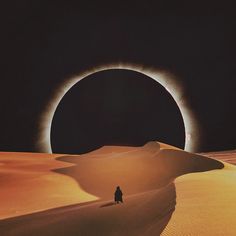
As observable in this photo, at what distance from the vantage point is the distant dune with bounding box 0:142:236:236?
3.57 m

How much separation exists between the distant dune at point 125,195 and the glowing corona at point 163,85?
4802mm

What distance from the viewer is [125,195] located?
7.78 metres

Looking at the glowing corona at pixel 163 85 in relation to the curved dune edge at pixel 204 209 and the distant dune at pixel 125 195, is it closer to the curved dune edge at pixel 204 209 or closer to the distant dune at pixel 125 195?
the distant dune at pixel 125 195

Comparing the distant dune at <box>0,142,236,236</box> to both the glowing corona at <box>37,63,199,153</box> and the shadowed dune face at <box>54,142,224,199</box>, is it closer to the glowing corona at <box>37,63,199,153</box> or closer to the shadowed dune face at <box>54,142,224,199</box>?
the shadowed dune face at <box>54,142,224,199</box>

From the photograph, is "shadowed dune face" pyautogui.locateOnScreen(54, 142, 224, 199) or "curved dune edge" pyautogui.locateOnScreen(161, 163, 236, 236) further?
"shadowed dune face" pyautogui.locateOnScreen(54, 142, 224, 199)

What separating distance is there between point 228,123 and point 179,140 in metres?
2.76

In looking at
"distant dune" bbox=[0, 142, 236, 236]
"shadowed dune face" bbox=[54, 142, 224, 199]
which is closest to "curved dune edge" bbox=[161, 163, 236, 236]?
"distant dune" bbox=[0, 142, 236, 236]

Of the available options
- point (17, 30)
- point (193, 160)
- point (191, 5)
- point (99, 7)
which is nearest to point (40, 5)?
point (17, 30)

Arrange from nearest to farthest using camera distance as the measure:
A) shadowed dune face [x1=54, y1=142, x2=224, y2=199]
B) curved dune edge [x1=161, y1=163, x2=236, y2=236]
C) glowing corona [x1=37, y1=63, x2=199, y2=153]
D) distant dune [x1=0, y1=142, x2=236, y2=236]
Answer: curved dune edge [x1=161, y1=163, x2=236, y2=236], distant dune [x1=0, y1=142, x2=236, y2=236], shadowed dune face [x1=54, y1=142, x2=224, y2=199], glowing corona [x1=37, y1=63, x2=199, y2=153]

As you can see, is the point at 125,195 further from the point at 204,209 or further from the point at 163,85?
the point at 163,85

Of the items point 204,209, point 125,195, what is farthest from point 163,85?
point 204,209

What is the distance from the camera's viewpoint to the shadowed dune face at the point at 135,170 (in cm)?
871

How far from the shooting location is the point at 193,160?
379 inches

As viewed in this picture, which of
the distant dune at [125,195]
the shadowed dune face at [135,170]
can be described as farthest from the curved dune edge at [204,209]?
the shadowed dune face at [135,170]
